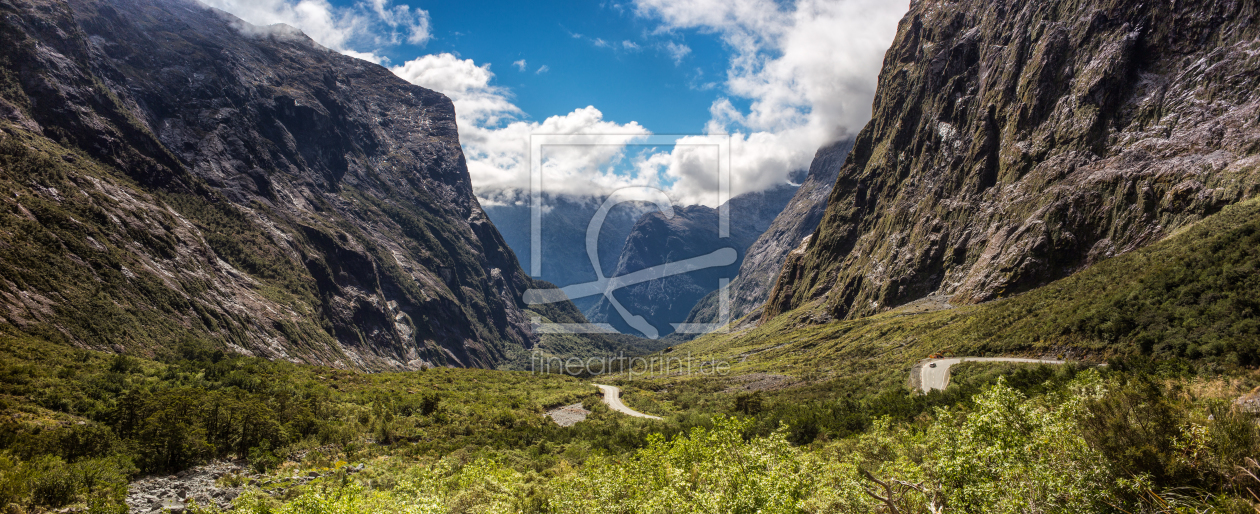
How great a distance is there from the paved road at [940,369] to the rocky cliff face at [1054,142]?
55.3m

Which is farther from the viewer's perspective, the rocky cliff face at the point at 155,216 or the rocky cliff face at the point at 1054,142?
the rocky cliff face at the point at 1054,142

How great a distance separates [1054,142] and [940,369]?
89.8 metres

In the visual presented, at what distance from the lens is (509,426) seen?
155 feet

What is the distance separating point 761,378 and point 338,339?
12372 cm

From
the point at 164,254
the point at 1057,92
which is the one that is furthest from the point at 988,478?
the point at 1057,92

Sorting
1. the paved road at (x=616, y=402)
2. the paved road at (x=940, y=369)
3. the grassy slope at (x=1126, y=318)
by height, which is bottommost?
the paved road at (x=616, y=402)

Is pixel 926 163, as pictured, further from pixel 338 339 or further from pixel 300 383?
pixel 338 339

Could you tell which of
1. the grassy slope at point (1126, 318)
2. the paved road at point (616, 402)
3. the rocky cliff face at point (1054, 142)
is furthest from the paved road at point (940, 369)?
the rocky cliff face at point (1054, 142)

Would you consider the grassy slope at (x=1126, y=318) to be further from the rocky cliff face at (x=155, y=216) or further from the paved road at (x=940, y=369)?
the rocky cliff face at (x=155, y=216)

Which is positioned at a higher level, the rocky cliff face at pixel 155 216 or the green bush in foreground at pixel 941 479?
the rocky cliff face at pixel 155 216

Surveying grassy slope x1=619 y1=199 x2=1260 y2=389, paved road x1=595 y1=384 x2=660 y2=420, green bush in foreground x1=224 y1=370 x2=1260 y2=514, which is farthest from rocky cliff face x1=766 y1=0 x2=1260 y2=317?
green bush in foreground x1=224 y1=370 x2=1260 y2=514

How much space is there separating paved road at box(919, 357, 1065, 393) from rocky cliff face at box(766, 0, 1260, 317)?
5534 cm

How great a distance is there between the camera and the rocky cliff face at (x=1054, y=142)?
285ft

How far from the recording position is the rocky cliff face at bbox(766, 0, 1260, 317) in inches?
3425
